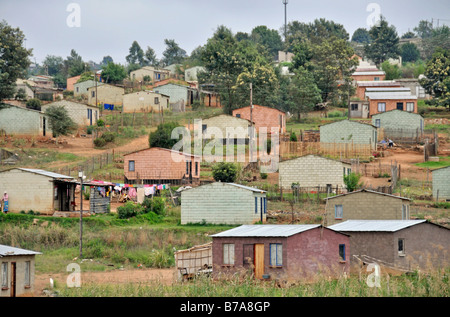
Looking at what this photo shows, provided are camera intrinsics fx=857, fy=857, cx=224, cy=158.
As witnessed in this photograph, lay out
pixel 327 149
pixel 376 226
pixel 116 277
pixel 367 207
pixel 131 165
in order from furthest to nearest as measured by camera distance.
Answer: pixel 327 149, pixel 131 165, pixel 367 207, pixel 376 226, pixel 116 277

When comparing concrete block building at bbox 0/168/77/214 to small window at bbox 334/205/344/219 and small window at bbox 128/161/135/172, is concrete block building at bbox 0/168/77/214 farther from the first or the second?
small window at bbox 334/205/344/219

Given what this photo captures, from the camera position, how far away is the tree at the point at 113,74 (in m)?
94.8

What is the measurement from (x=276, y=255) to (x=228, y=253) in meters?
1.93

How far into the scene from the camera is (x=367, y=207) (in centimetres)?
3922

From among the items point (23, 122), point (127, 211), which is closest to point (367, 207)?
point (127, 211)

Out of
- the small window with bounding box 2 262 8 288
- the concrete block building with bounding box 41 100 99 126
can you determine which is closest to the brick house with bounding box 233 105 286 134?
the concrete block building with bounding box 41 100 99 126

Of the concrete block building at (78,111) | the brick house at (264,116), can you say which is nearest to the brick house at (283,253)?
the brick house at (264,116)

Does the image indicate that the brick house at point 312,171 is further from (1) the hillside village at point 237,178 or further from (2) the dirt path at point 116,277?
(2) the dirt path at point 116,277

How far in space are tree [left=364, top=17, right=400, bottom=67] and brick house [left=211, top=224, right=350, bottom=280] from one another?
85.7m

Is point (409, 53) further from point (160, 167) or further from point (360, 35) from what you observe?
point (160, 167)

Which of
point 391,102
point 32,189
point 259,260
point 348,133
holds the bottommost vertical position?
point 259,260

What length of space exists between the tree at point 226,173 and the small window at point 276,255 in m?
19.6

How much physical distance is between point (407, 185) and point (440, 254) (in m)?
17.2
